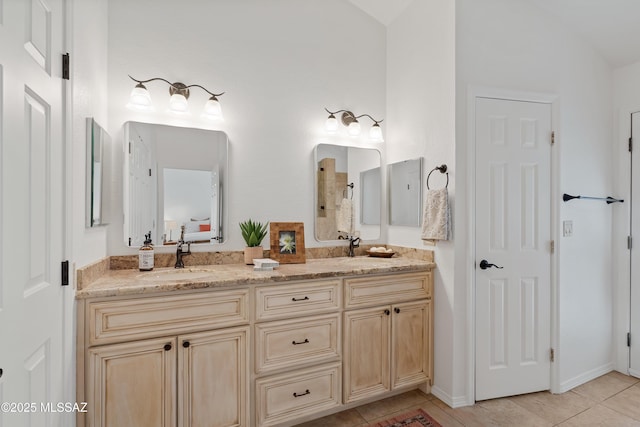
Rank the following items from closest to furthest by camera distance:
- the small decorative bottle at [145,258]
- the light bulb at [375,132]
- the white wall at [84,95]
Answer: the white wall at [84,95] < the small decorative bottle at [145,258] < the light bulb at [375,132]

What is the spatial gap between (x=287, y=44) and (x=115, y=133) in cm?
143

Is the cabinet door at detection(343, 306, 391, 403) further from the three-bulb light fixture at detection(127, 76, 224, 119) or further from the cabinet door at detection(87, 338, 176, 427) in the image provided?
the three-bulb light fixture at detection(127, 76, 224, 119)

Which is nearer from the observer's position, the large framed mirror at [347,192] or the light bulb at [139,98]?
the light bulb at [139,98]

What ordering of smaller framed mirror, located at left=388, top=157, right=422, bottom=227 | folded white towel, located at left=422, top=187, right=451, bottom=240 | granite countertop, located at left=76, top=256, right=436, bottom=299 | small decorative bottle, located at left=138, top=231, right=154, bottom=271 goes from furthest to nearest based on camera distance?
smaller framed mirror, located at left=388, top=157, right=422, bottom=227
folded white towel, located at left=422, top=187, right=451, bottom=240
small decorative bottle, located at left=138, top=231, right=154, bottom=271
granite countertop, located at left=76, top=256, right=436, bottom=299

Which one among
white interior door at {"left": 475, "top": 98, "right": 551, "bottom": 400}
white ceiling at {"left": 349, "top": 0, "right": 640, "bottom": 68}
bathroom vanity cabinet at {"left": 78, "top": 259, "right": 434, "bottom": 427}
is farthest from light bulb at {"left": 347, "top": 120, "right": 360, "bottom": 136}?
bathroom vanity cabinet at {"left": 78, "top": 259, "right": 434, "bottom": 427}

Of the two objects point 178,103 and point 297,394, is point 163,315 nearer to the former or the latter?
point 297,394

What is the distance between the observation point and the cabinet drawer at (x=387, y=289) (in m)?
2.15

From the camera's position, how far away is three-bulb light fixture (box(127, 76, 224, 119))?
2.08 meters

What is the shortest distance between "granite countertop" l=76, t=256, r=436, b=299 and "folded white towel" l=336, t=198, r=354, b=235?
1.08ft

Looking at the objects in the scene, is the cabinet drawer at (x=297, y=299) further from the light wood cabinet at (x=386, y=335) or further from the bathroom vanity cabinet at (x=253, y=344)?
the light wood cabinet at (x=386, y=335)

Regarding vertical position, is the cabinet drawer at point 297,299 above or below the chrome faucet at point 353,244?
below

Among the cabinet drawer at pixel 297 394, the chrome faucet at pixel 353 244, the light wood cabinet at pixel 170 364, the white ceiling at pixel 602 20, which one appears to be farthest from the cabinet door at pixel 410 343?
the white ceiling at pixel 602 20

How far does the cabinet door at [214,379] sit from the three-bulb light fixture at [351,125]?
5.59 feet

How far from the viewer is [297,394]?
198cm
